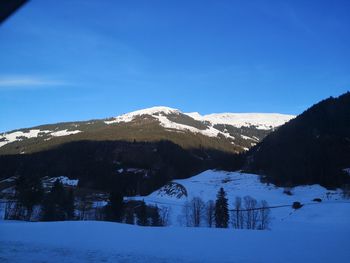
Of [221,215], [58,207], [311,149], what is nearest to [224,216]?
[221,215]

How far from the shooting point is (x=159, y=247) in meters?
24.9

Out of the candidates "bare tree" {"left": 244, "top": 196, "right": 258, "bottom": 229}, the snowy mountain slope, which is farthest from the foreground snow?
the snowy mountain slope

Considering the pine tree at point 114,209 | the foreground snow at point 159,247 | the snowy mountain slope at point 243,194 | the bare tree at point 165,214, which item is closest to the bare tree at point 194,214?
the snowy mountain slope at point 243,194

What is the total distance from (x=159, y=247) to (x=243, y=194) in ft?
299

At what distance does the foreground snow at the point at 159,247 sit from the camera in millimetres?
19555

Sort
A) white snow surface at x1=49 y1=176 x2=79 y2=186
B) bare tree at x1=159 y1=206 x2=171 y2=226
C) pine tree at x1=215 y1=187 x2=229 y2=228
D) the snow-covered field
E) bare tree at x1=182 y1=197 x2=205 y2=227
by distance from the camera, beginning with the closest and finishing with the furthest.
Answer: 1. the snow-covered field
2. pine tree at x1=215 y1=187 x2=229 y2=228
3. bare tree at x1=182 y1=197 x2=205 y2=227
4. bare tree at x1=159 y1=206 x2=171 y2=226
5. white snow surface at x1=49 y1=176 x2=79 y2=186

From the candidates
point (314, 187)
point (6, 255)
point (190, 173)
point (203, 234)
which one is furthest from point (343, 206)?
point (190, 173)

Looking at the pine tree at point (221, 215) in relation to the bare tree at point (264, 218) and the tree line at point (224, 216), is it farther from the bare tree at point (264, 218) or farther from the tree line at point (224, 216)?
the bare tree at point (264, 218)

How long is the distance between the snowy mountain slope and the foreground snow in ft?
165

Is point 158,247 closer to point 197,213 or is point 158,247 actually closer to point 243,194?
point 197,213

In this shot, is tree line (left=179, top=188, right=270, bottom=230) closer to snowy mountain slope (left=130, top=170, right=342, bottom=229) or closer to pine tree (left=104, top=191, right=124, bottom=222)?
snowy mountain slope (left=130, top=170, right=342, bottom=229)

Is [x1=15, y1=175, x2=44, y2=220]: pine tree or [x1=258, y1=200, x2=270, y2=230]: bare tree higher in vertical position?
[x1=15, y1=175, x2=44, y2=220]: pine tree

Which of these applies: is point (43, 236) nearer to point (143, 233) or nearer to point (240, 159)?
point (143, 233)

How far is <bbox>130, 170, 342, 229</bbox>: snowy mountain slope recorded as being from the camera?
9126 centimetres
